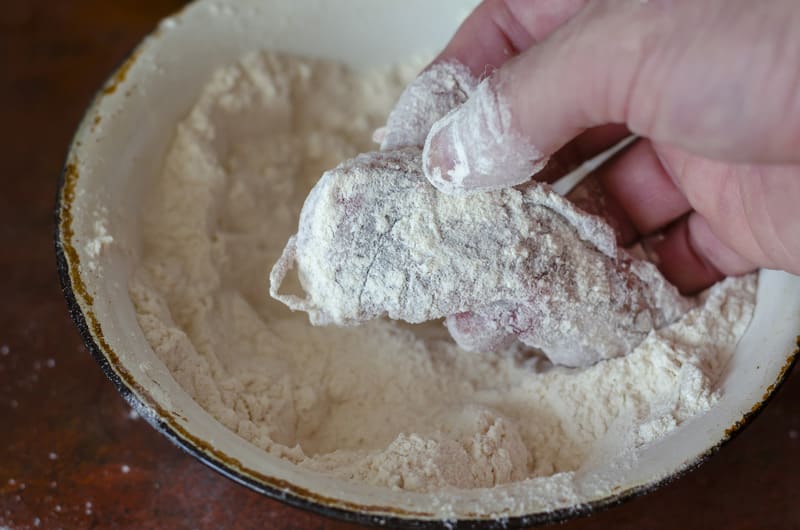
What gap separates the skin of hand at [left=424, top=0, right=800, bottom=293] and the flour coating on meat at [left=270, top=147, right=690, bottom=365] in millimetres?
57

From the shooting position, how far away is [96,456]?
97cm

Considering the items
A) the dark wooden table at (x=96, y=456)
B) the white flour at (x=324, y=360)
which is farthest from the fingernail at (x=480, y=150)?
the dark wooden table at (x=96, y=456)

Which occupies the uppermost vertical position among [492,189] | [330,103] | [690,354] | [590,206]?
[330,103]

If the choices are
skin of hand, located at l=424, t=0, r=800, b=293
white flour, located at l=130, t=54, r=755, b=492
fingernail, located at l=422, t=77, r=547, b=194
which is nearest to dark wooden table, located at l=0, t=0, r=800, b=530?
white flour, located at l=130, t=54, r=755, b=492

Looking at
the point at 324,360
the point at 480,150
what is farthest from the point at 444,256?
the point at 324,360

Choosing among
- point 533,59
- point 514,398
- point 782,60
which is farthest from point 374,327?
point 782,60

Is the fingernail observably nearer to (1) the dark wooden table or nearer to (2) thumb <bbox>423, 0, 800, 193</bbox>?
(2) thumb <bbox>423, 0, 800, 193</bbox>

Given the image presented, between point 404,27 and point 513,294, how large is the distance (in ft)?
1.70

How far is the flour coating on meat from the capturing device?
0.79 m

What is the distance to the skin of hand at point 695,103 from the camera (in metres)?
0.57

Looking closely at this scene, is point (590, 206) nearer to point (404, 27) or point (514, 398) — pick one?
point (514, 398)

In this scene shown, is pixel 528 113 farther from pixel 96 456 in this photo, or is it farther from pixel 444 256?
pixel 96 456

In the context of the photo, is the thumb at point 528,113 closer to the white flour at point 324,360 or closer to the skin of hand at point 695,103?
the skin of hand at point 695,103

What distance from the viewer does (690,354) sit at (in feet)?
2.76
